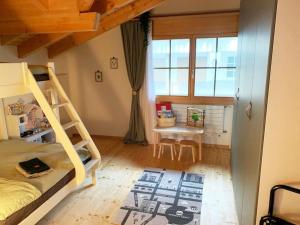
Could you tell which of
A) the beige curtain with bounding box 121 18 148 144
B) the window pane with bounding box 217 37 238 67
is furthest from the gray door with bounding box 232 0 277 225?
the beige curtain with bounding box 121 18 148 144

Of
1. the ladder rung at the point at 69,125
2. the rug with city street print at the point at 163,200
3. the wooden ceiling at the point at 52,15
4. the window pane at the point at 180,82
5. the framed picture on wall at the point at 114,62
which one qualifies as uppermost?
the wooden ceiling at the point at 52,15

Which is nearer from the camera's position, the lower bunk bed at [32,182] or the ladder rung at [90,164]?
the lower bunk bed at [32,182]

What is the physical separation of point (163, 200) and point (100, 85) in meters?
2.72

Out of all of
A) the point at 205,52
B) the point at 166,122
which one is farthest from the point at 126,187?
the point at 205,52

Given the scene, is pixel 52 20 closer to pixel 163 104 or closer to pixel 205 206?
pixel 163 104

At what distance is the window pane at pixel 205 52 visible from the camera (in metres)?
3.82

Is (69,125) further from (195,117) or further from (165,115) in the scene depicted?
(195,117)

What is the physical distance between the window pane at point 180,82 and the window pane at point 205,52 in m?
0.29

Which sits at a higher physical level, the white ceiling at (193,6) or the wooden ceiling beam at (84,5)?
the white ceiling at (193,6)

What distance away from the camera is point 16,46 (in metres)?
3.53

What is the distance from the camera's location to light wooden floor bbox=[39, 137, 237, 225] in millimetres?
2307

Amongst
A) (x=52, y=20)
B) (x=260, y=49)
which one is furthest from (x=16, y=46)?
(x=260, y=49)

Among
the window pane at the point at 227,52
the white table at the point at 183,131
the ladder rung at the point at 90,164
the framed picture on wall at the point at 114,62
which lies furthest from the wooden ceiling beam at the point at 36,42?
the window pane at the point at 227,52

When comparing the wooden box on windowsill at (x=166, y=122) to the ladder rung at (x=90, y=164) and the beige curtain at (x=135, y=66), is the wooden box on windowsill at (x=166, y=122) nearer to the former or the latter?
the beige curtain at (x=135, y=66)
